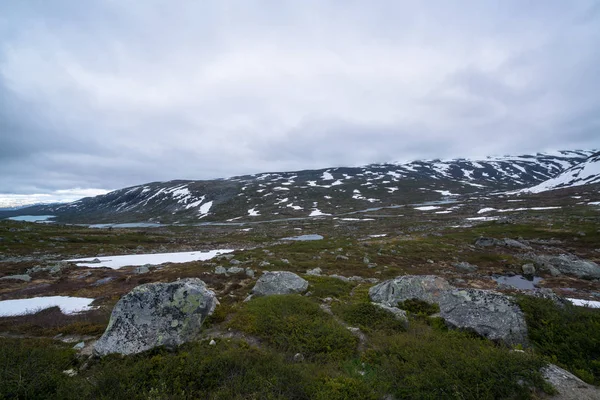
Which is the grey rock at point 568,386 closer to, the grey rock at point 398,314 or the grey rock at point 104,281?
the grey rock at point 398,314

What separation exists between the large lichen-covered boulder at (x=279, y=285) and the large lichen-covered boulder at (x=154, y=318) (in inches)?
212

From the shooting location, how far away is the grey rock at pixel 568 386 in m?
6.29

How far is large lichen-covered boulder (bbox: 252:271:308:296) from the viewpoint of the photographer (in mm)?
17047

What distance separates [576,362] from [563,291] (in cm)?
2006

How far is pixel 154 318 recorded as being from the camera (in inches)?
415

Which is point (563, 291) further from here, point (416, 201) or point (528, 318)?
point (416, 201)

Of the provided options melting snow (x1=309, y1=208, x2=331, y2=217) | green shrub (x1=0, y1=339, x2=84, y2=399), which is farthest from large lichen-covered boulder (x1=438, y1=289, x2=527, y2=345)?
melting snow (x1=309, y1=208, x2=331, y2=217)

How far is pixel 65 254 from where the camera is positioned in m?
44.7

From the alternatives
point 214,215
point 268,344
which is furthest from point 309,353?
point 214,215

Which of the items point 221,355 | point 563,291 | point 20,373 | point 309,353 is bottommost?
point 563,291

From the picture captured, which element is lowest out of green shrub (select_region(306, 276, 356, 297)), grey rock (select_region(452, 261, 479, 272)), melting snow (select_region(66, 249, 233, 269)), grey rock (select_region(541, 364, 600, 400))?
grey rock (select_region(452, 261, 479, 272))

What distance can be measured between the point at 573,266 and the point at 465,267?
410 inches

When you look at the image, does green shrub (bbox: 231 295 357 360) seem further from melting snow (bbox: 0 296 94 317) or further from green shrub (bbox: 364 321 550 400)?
melting snow (bbox: 0 296 94 317)

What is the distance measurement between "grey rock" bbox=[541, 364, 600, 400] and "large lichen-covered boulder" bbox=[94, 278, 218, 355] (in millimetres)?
12022
